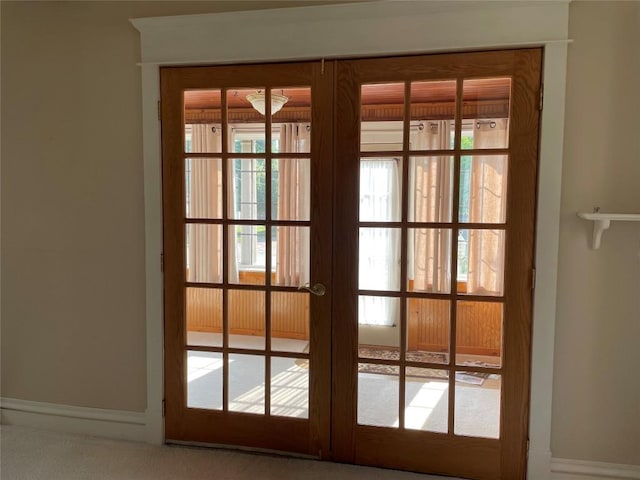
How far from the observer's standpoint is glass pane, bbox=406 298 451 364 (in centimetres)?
214

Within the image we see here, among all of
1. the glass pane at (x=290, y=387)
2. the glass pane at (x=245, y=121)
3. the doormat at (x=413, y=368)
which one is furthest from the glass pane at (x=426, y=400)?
the glass pane at (x=245, y=121)

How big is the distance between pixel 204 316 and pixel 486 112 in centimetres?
172

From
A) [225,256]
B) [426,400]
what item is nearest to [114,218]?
[225,256]

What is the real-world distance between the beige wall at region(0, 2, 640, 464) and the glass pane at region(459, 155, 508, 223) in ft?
0.88

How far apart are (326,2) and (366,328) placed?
1561 millimetres

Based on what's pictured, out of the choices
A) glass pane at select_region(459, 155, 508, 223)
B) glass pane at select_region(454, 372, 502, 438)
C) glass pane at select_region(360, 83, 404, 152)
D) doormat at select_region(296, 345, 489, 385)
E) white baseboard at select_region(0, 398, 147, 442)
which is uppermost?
glass pane at select_region(360, 83, 404, 152)

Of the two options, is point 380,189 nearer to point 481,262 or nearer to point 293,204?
point 293,204

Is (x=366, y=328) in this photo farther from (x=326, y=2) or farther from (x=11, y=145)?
(x=11, y=145)

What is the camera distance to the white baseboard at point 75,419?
2459 millimetres

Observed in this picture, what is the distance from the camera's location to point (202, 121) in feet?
7.54

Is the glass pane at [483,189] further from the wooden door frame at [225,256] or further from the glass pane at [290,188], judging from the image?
the glass pane at [290,188]

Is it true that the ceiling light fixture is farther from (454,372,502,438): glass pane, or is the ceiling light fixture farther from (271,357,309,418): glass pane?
(454,372,502,438): glass pane

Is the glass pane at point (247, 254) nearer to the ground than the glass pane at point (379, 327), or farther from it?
farther from it

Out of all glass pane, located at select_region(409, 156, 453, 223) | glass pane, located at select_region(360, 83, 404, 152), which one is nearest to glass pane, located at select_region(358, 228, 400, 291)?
glass pane, located at select_region(409, 156, 453, 223)
